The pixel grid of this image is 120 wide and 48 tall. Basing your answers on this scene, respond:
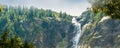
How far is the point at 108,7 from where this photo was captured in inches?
1625

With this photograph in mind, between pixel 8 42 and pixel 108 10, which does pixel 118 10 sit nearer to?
pixel 108 10

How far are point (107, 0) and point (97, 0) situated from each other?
4.45ft

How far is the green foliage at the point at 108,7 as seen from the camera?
40.1 meters

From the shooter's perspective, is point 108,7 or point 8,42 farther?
point 8,42

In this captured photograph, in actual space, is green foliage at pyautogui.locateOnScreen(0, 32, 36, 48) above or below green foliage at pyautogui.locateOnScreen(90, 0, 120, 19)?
below

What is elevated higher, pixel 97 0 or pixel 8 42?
pixel 97 0

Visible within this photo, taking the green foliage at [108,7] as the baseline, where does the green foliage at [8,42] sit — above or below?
below

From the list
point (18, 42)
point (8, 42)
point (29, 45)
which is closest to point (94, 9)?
point (8, 42)

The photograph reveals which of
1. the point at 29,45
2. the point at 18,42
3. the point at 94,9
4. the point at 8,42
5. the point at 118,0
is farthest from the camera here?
the point at 29,45

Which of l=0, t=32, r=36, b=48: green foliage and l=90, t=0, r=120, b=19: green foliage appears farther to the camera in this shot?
l=0, t=32, r=36, b=48: green foliage

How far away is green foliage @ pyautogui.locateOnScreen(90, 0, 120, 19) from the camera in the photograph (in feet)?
132

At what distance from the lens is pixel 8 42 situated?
76.7 meters

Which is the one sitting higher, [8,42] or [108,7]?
[108,7]

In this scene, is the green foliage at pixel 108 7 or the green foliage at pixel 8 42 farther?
the green foliage at pixel 8 42
